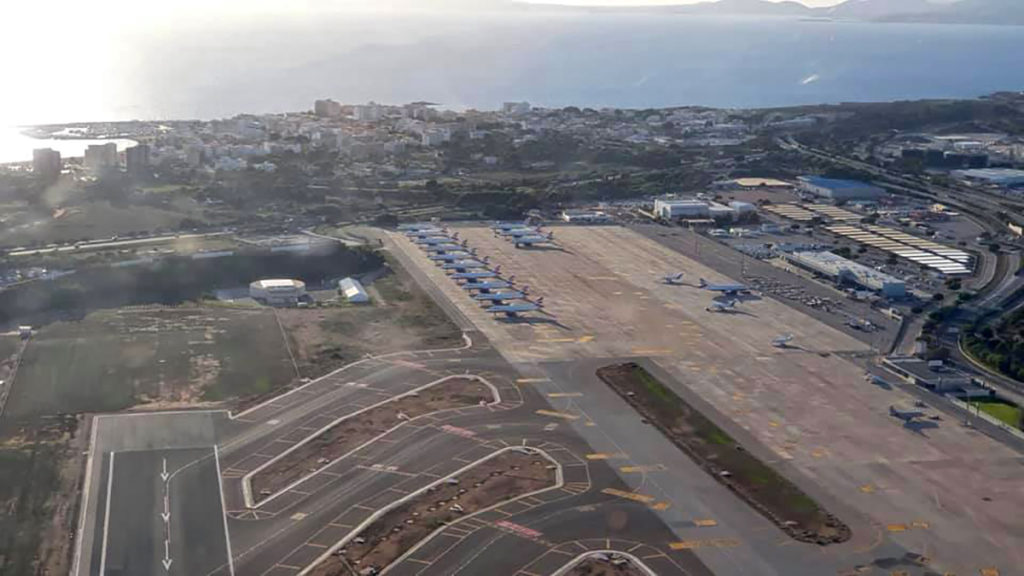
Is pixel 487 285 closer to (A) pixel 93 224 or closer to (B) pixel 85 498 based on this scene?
(B) pixel 85 498

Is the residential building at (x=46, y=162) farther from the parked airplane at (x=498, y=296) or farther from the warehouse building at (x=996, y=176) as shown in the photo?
the warehouse building at (x=996, y=176)

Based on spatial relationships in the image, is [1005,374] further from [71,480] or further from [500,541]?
[71,480]

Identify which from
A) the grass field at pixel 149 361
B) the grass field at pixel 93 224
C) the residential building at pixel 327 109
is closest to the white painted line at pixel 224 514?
the grass field at pixel 149 361

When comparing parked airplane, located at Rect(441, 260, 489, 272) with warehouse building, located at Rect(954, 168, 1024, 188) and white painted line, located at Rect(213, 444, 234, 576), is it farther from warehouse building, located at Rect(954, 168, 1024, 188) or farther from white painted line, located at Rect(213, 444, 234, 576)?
warehouse building, located at Rect(954, 168, 1024, 188)

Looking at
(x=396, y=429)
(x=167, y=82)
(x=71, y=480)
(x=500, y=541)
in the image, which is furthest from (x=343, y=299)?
(x=167, y=82)

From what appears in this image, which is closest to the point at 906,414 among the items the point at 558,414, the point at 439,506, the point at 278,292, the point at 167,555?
the point at 558,414

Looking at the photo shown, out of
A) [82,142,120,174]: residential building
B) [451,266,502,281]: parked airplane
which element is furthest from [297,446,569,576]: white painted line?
[82,142,120,174]: residential building
